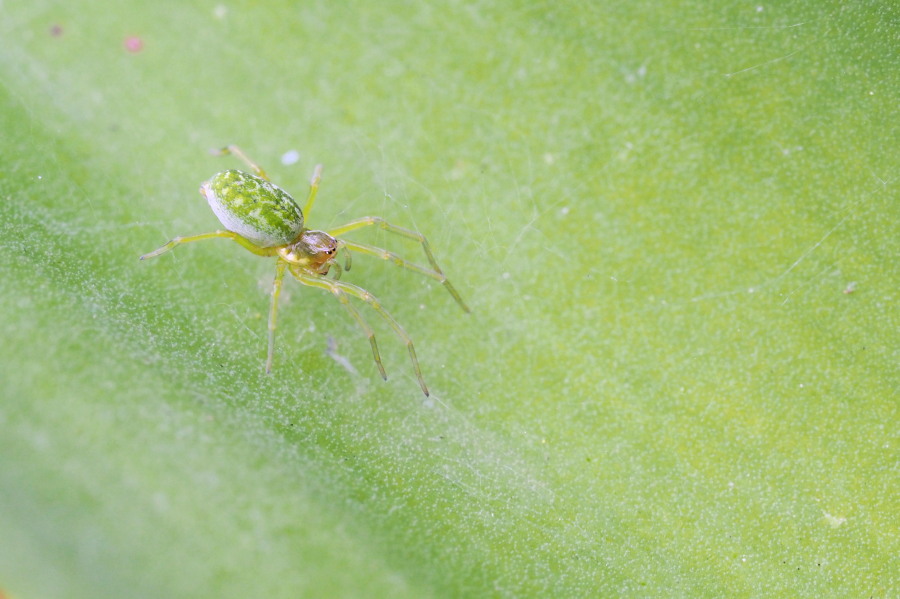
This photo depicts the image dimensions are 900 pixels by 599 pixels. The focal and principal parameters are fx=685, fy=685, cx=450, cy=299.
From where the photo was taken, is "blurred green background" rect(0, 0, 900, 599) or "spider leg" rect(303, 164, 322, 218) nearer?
"blurred green background" rect(0, 0, 900, 599)

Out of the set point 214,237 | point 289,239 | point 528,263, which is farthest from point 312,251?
point 528,263

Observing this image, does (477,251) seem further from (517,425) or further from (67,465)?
(67,465)

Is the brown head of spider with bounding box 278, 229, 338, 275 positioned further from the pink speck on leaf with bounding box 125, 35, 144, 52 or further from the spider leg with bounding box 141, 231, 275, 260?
the pink speck on leaf with bounding box 125, 35, 144, 52

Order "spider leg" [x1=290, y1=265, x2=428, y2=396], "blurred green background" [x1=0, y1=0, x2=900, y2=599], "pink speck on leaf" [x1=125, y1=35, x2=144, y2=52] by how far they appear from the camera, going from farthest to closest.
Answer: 1. "pink speck on leaf" [x1=125, y1=35, x2=144, y2=52]
2. "spider leg" [x1=290, y1=265, x2=428, y2=396]
3. "blurred green background" [x1=0, y1=0, x2=900, y2=599]

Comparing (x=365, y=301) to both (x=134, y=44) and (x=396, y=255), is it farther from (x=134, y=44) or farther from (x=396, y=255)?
(x=134, y=44)

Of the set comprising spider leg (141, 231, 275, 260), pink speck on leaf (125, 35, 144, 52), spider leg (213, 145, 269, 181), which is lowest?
spider leg (141, 231, 275, 260)

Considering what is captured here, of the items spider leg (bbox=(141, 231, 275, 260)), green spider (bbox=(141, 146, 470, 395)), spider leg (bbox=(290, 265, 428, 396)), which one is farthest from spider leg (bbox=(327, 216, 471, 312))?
spider leg (bbox=(141, 231, 275, 260))

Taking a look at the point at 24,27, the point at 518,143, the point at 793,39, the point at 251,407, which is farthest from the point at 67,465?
the point at 793,39
